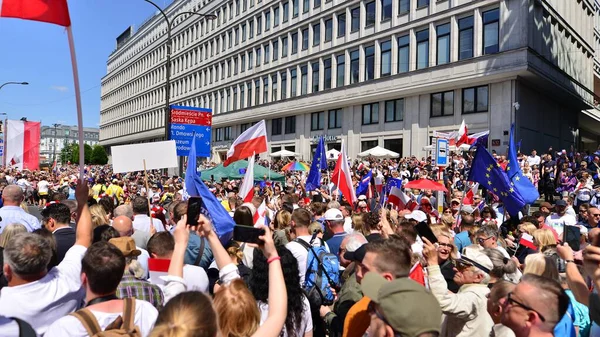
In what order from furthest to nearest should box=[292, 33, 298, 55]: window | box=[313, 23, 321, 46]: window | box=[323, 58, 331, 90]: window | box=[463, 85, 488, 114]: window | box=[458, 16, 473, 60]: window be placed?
box=[292, 33, 298, 55]: window, box=[313, 23, 321, 46]: window, box=[323, 58, 331, 90]: window, box=[458, 16, 473, 60]: window, box=[463, 85, 488, 114]: window

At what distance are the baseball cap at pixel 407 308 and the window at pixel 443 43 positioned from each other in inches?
1211

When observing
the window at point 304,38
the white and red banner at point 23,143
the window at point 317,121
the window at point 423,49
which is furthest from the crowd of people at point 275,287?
the window at point 304,38

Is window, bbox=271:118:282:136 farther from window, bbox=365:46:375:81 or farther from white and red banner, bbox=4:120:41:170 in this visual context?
white and red banner, bbox=4:120:41:170

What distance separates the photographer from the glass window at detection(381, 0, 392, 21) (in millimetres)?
35625

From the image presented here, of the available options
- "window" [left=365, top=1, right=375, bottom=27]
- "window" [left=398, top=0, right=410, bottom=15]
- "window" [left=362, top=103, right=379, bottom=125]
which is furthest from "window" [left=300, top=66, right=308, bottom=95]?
"window" [left=398, top=0, right=410, bottom=15]

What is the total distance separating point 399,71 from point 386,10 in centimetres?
505

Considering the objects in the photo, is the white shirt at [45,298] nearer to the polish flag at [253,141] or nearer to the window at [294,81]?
the polish flag at [253,141]

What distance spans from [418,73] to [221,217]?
1160 inches

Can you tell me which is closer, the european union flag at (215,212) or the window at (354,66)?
the european union flag at (215,212)

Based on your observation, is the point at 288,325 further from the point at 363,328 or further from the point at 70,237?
the point at 70,237

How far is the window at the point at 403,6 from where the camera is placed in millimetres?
34153

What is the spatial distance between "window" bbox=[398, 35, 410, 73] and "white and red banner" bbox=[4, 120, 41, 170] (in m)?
25.1

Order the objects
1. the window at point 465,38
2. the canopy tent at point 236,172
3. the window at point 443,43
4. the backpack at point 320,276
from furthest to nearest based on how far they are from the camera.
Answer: the window at point 443,43, the window at point 465,38, the canopy tent at point 236,172, the backpack at point 320,276

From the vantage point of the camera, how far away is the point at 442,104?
31.9 m
